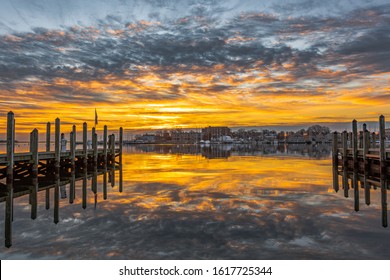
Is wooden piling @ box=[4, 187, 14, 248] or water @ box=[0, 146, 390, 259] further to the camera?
wooden piling @ box=[4, 187, 14, 248]

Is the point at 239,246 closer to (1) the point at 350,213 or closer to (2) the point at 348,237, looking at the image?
(2) the point at 348,237

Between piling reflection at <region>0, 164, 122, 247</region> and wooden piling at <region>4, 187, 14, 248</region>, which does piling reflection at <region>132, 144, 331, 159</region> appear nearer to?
piling reflection at <region>0, 164, 122, 247</region>

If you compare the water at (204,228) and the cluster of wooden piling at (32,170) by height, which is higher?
the cluster of wooden piling at (32,170)

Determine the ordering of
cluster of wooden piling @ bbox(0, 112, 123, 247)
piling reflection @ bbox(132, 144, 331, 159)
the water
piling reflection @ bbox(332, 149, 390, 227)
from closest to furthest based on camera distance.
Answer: the water → piling reflection @ bbox(332, 149, 390, 227) → cluster of wooden piling @ bbox(0, 112, 123, 247) → piling reflection @ bbox(132, 144, 331, 159)

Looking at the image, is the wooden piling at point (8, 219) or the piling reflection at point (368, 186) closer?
the wooden piling at point (8, 219)

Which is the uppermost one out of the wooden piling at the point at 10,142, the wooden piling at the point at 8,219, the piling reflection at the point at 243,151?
the wooden piling at the point at 10,142

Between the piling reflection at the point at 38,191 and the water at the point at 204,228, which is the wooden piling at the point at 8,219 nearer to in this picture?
the piling reflection at the point at 38,191

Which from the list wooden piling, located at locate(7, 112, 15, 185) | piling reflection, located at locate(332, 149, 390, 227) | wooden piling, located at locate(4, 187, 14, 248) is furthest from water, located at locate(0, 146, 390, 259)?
wooden piling, located at locate(7, 112, 15, 185)

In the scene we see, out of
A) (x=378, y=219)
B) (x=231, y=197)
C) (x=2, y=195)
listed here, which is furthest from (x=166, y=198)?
(x=378, y=219)

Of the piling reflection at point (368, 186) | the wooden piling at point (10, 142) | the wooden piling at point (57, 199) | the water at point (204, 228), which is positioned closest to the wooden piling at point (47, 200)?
the water at point (204, 228)

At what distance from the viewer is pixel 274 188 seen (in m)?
20.0

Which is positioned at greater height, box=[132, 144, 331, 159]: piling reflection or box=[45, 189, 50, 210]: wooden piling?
box=[132, 144, 331, 159]: piling reflection

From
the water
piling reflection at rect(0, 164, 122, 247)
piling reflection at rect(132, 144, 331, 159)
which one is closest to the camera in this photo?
the water
